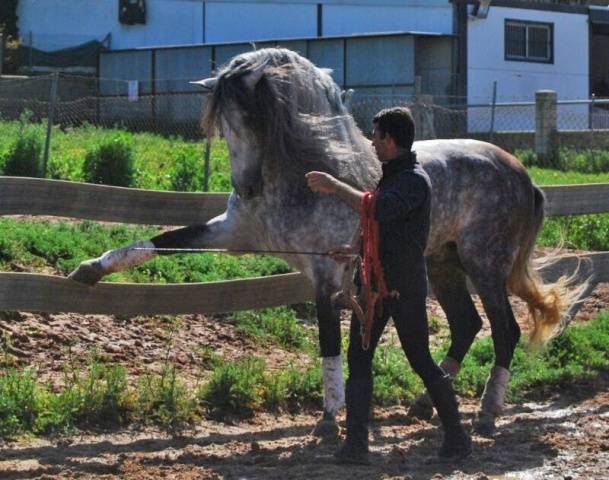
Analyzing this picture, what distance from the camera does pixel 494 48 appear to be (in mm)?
31453

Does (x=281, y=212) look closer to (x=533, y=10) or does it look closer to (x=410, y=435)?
(x=410, y=435)

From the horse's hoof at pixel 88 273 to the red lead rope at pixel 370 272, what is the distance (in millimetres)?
1885

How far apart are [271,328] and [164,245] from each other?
215 cm

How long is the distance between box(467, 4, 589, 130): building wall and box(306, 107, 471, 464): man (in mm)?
21629

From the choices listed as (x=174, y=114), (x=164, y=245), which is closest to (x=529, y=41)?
(x=174, y=114)

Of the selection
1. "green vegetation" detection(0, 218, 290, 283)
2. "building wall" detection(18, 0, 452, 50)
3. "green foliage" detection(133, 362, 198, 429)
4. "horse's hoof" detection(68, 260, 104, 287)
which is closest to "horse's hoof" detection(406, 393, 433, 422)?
"green foliage" detection(133, 362, 198, 429)

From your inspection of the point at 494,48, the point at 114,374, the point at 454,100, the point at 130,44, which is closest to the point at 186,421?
the point at 114,374

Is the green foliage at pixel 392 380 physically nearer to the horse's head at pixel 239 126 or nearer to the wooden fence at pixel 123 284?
the wooden fence at pixel 123 284

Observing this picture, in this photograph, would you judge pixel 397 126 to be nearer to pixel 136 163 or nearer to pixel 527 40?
pixel 136 163

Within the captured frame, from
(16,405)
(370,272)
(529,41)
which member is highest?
(529,41)

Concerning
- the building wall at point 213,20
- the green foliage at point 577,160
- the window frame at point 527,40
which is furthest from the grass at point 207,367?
the building wall at point 213,20

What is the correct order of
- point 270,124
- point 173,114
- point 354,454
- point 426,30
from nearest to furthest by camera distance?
point 354,454, point 270,124, point 173,114, point 426,30

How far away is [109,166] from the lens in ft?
46.3

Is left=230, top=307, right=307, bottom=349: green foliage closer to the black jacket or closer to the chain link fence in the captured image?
the black jacket
